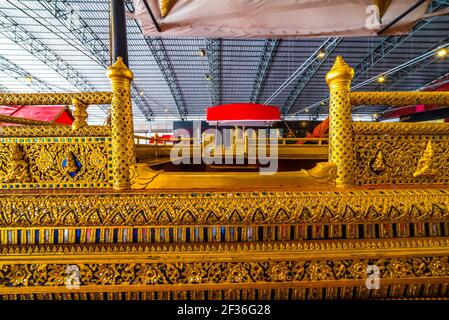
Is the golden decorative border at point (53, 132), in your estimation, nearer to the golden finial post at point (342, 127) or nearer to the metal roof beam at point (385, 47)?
the golden finial post at point (342, 127)

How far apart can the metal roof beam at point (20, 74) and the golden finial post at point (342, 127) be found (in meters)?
17.9

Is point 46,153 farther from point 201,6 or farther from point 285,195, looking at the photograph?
point 201,6

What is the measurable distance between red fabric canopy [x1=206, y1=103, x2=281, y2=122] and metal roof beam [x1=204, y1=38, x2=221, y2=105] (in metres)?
7.71

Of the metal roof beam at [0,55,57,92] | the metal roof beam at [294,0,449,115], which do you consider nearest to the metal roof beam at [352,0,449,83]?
the metal roof beam at [294,0,449,115]

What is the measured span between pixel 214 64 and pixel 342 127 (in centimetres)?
1281

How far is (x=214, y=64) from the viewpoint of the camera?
13.0 meters

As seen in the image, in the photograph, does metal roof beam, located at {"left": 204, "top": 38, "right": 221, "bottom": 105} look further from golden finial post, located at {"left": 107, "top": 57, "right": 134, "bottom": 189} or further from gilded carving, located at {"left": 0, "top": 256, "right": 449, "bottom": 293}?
gilded carving, located at {"left": 0, "top": 256, "right": 449, "bottom": 293}

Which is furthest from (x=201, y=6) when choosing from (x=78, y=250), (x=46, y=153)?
(x=78, y=250)

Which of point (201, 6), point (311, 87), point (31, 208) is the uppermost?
point (311, 87)

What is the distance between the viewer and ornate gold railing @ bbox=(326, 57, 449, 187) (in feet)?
4.38

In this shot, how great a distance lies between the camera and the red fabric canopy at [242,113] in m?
4.33

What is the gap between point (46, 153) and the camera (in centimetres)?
129

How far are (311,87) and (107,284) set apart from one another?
1792 cm
